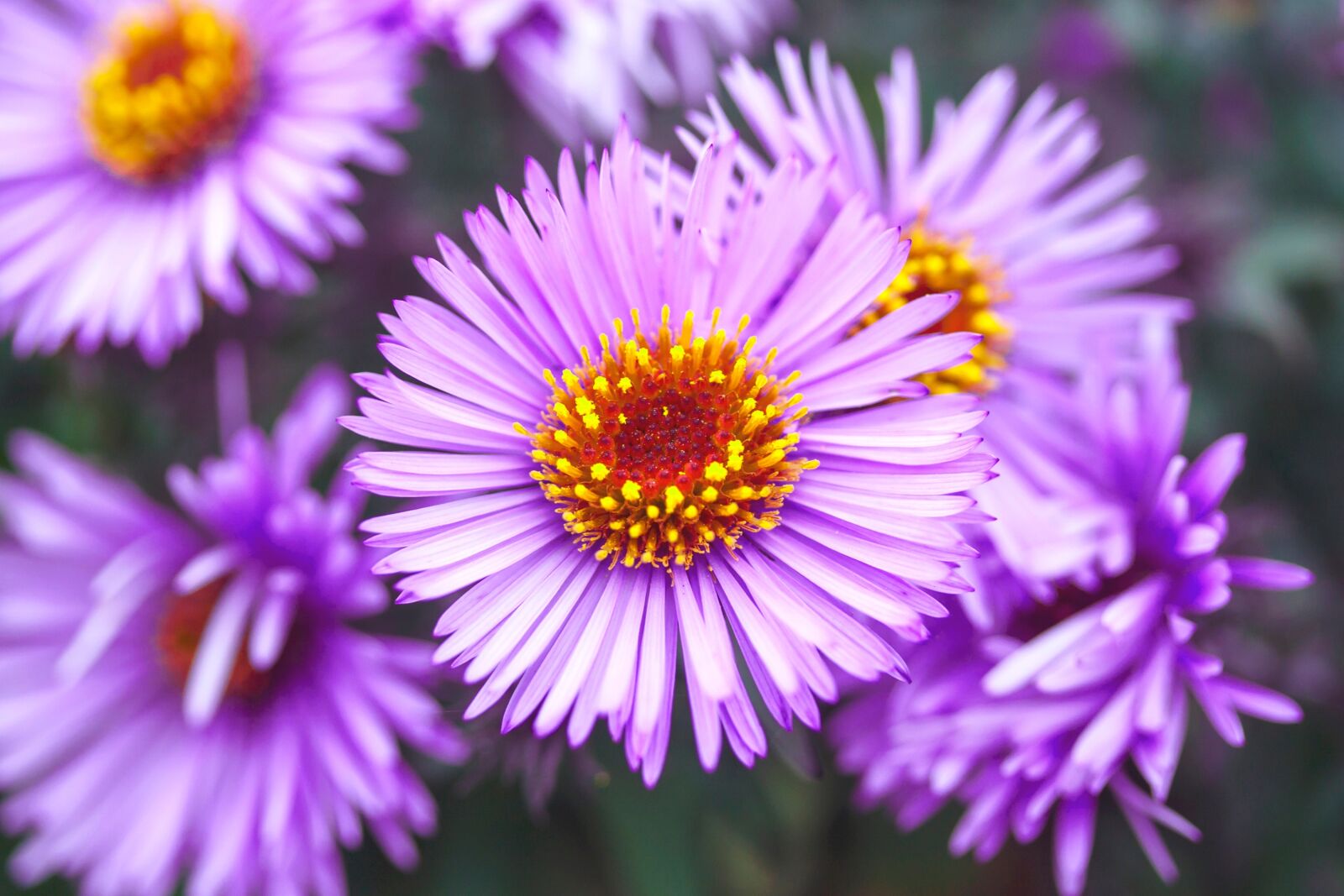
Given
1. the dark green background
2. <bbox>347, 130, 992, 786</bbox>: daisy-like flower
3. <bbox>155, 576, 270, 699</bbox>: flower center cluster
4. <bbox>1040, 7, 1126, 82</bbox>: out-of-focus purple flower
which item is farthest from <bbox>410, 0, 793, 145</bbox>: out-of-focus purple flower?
<bbox>155, 576, 270, 699</bbox>: flower center cluster

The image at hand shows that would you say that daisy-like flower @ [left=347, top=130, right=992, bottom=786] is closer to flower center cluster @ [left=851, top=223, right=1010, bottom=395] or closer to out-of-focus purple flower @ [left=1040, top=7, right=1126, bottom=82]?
flower center cluster @ [left=851, top=223, right=1010, bottom=395]

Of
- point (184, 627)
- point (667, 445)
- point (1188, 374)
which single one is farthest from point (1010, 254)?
point (184, 627)

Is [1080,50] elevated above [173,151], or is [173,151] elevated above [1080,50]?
[173,151]

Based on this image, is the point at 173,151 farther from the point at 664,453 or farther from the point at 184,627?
the point at 664,453

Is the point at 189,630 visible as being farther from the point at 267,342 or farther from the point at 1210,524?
the point at 1210,524

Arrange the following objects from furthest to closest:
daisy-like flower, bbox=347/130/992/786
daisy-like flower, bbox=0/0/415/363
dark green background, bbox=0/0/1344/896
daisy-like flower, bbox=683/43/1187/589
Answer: dark green background, bbox=0/0/1344/896
daisy-like flower, bbox=0/0/415/363
daisy-like flower, bbox=683/43/1187/589
daisy-like flower, bbox=347/130/992/786

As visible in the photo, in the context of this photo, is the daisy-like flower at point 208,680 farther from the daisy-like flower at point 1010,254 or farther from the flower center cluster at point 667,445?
the daisy-like flower at point 1010,254

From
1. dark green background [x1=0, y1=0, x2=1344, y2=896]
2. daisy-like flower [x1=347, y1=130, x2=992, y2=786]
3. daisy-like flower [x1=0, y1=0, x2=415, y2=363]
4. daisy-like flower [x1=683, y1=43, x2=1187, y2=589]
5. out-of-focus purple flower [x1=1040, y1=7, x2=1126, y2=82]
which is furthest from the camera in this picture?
out-of-focus purple flower [x1=1040, y1=7, x2=1126, y2=82]
